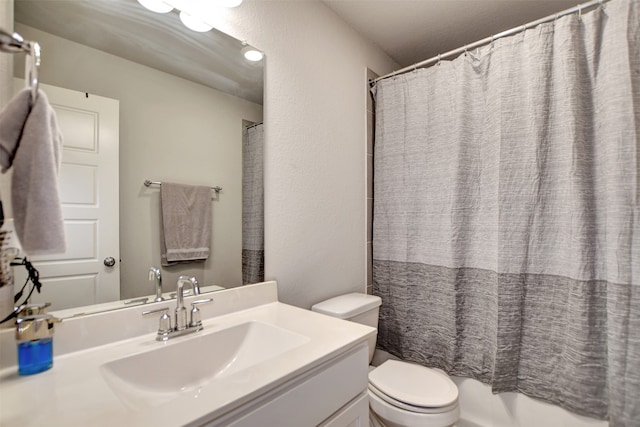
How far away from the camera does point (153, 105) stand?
39.9 inches

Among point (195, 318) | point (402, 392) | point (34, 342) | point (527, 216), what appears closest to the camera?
point (34, 342)

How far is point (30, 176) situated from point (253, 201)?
80 cm

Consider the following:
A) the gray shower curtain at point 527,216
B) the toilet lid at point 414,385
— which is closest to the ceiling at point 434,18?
the gray shower curtain at point 527,216

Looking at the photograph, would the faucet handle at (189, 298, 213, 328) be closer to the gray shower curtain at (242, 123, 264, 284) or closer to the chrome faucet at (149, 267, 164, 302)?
the chrome faucet at (149, 267, 164, 302)

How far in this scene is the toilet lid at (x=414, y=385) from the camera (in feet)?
3.84

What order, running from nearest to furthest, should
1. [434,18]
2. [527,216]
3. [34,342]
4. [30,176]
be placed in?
[30,176] → [34,342] → [527,216] → [434,18]

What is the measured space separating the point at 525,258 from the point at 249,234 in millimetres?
1271

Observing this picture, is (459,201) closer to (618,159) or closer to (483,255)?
(483,255)

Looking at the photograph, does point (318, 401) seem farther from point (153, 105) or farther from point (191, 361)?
point (153, 105)

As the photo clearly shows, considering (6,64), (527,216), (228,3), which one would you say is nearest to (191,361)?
(6,64)

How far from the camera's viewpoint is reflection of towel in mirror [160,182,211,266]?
1037mm

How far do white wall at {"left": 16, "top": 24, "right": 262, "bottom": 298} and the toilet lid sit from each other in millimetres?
793

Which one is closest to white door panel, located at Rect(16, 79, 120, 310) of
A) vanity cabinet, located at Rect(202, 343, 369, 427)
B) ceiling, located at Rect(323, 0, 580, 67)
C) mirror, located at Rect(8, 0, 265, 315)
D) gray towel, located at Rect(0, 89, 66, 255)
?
mirror, located at Rect(8, 0, 265, 315)

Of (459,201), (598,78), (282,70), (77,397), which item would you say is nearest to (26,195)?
(77,397)
